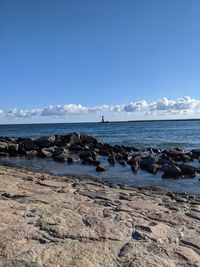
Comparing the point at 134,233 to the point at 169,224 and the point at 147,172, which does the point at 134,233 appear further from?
the point at 147,172

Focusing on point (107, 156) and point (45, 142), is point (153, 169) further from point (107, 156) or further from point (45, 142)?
point (45, 142)

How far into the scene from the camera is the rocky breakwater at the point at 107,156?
1842 centimetres

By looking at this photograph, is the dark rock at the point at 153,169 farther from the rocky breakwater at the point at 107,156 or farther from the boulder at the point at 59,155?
the boulder at the point at 59,155

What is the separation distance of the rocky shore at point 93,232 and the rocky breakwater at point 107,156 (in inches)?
386

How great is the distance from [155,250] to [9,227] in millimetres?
2125

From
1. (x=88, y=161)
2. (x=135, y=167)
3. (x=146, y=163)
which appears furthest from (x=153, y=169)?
(x=88, y=161)

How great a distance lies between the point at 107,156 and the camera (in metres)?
26.9

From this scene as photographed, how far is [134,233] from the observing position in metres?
6.06

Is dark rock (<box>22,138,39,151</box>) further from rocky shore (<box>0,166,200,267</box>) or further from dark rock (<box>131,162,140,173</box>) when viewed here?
rocky shore (<box>0,166,200,267</box>)

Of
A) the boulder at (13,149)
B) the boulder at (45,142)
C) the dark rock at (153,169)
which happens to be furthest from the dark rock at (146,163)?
the boulder at (45,142)

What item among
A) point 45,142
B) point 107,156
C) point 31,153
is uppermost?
point 45,142

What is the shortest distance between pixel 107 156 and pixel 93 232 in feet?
68.9

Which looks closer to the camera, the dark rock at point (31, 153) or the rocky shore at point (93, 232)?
the rocky shore at point (93, 232)

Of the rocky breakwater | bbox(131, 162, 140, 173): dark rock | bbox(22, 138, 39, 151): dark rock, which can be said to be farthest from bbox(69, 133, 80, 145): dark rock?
bbox(131, 162, 140, 173): dark rock
